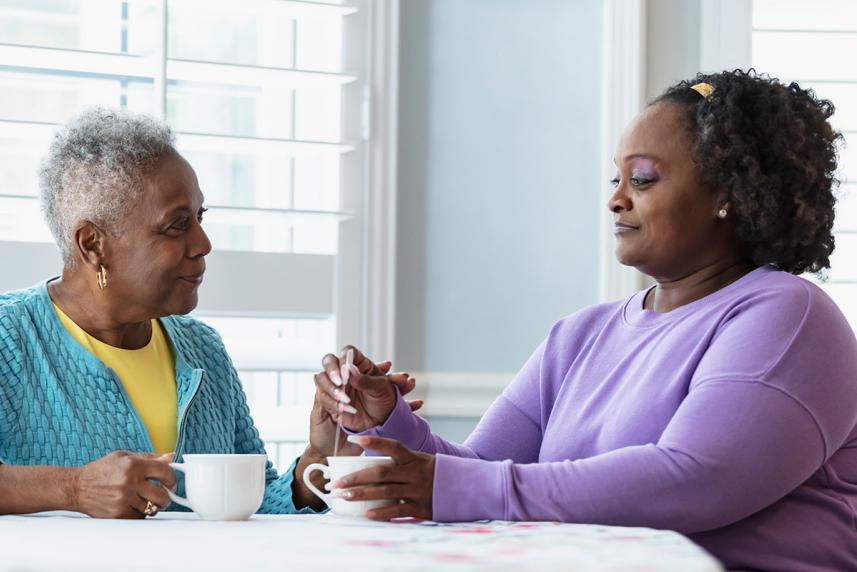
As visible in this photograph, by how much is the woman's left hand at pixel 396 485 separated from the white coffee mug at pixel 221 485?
12 cm

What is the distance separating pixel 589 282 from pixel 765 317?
1278mm

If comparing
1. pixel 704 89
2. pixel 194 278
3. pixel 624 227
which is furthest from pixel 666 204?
pixel 194 278

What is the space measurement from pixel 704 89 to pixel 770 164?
159 mm

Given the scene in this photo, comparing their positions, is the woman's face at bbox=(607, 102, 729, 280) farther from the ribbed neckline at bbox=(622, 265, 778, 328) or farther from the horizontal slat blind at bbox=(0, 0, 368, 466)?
the horizontal slat blind at bbox=(0, 0, 368, 466)

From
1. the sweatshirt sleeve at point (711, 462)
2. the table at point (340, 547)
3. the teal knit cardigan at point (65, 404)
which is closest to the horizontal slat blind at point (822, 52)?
the sweatshirt sleeve at point (711, 462)

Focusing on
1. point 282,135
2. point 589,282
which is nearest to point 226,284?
point 282,135

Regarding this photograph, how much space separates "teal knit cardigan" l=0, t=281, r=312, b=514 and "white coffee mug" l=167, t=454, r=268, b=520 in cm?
32

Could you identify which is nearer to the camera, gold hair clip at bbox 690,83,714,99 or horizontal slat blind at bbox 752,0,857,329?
gold hair clip at bbox 690,83,714,99

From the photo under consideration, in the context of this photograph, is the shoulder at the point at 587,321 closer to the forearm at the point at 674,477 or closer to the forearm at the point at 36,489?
the forearm at the point at 674,477

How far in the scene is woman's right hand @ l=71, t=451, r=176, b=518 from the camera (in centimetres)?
142

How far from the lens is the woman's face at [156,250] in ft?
6.05

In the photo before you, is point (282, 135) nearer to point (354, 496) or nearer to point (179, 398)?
point (179, 398)

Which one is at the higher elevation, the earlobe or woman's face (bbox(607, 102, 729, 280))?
woman's face (bbox(607, 102, 729, 280))

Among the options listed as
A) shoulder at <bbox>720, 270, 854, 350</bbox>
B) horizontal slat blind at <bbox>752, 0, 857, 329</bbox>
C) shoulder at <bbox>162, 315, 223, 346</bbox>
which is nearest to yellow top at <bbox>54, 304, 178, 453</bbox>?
shoulder at <bbox>162, 315, 223, 346</bbox>
